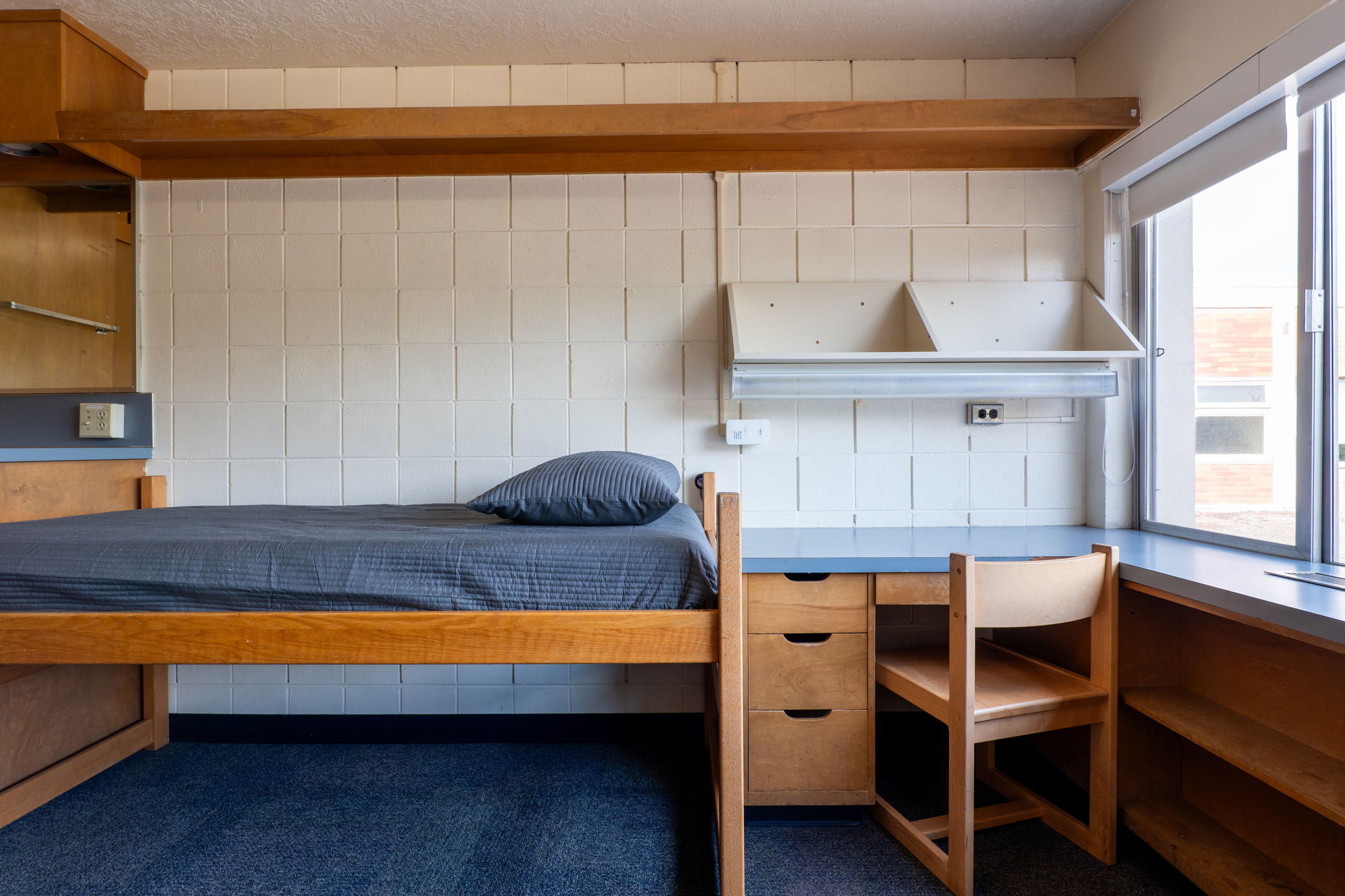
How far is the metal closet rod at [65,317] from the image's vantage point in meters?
2.30

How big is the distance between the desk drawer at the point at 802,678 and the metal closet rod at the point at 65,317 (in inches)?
103

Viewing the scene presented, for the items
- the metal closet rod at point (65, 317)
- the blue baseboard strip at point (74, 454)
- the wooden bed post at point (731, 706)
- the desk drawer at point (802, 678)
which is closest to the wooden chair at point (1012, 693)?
the desk drawer at point (802, 678)

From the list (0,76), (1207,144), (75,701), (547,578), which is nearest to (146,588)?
(547,578)

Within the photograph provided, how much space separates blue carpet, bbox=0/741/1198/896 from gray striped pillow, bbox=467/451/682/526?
894 millimetres

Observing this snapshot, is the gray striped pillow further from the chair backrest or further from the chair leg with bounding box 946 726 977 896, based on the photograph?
the chair leg with bounding box 946 726 977 896

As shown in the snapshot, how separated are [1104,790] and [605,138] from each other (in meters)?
2.46

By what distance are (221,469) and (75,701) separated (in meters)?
0.87

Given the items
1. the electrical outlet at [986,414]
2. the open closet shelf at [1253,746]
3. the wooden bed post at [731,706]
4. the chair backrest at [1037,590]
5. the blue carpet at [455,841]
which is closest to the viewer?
the open closet shelf at [1253,746]

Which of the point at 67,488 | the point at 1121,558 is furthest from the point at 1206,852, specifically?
the point at 67,488

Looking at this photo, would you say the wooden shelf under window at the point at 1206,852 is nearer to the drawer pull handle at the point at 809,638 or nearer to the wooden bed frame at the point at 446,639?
the drawer pull handle at the point at 809,638

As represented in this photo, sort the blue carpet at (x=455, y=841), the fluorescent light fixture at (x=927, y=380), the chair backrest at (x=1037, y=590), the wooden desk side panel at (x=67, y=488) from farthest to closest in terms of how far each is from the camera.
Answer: the fluorescent light fixture at (x=927, y=380)
the wooden desk side panel at (x=67, y=488)
the blue carpet at (x=455, y=841)
the chair backrest at (x=1037, y=590)

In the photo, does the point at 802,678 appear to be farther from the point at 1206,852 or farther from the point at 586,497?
the point at 1206,852

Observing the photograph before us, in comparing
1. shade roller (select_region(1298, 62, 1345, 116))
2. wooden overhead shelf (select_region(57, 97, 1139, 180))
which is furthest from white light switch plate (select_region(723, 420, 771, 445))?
shade roller (select_region(1298, 62, 1345, 116))

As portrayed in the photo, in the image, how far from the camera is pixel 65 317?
7.96 feet
